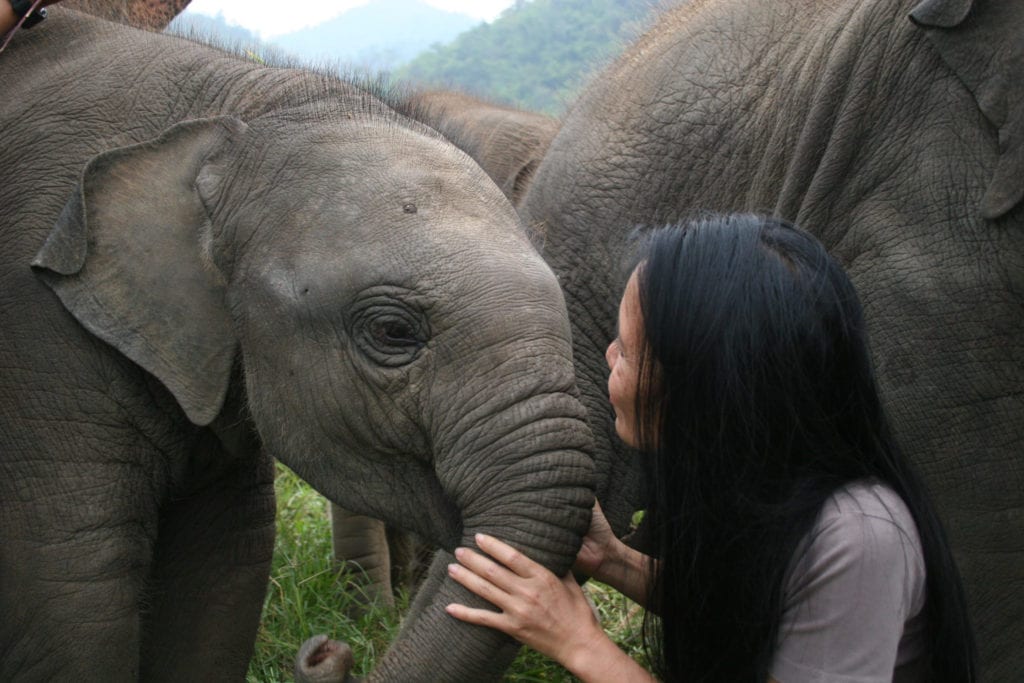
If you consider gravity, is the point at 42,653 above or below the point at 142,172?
below

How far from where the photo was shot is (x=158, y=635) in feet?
11.3

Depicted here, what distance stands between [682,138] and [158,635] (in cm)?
190

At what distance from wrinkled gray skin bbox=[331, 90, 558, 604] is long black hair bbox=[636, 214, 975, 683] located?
93 centimetres

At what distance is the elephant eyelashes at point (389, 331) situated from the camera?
8.57 ft

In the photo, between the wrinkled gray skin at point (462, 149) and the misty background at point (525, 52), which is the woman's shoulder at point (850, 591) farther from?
the misty background at point (525, 52)

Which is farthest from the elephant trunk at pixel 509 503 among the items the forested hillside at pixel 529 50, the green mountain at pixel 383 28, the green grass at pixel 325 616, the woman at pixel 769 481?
the green mountain at pixel 383 28

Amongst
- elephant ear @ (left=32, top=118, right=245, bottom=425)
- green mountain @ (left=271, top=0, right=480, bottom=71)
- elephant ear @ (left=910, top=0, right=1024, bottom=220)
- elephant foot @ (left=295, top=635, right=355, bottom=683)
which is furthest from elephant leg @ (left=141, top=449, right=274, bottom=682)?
green mountain @ (left=271, top=0, right=480, bottom=71)

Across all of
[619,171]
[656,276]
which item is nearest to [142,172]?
[656,276]

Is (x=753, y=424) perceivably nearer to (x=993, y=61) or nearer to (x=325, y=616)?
(x=993, y=61)

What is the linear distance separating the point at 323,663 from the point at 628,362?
85 cm

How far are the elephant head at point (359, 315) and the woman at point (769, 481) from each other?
0.20 metres

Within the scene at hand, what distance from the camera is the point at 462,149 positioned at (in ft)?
10.1

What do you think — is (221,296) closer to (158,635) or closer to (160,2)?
(158,635)

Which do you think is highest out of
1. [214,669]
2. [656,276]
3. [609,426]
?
[656,276]
